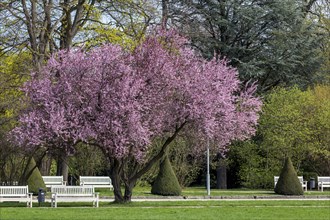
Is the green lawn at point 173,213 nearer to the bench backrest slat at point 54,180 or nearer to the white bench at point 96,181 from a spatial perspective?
the bench backrest slat at point 54,180

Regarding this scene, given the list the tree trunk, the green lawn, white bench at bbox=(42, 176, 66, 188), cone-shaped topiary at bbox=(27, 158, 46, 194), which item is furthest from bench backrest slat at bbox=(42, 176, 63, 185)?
the tree trunk

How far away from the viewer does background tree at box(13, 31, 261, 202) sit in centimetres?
2297

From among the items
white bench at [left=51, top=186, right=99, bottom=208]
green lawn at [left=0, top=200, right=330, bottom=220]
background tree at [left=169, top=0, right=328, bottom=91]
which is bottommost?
green lawn at [left=0, top=200, right=330, bottom=220]

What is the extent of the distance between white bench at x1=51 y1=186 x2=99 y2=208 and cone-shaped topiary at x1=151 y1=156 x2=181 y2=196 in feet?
19.0

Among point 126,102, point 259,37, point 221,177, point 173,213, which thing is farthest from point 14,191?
point 259,37

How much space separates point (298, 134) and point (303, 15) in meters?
8.86

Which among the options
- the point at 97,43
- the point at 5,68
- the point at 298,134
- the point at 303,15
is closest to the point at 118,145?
the point at 97,43

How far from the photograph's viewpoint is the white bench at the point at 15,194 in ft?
78.0

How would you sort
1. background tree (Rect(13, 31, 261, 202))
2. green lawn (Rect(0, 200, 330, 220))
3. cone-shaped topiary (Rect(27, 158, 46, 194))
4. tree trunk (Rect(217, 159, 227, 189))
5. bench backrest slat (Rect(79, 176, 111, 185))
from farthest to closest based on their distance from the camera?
tree trunk (Rect(217, 159, 227, 189)) < bench backrest slat (Rect(79, 176, 111, 185)) < cone-shaped topiary (Rect(27, 158, 46, 194)) < background tree (Rect(13, 31, 261, 202)) < green lawn (Rect(0, 200, 330, 220))

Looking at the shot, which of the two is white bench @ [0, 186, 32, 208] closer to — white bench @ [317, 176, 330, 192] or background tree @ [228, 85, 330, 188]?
white bench @ [317, 176, 330, 192]

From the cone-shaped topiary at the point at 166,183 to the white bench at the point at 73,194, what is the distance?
580 cm

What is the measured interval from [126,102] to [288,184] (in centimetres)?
1153

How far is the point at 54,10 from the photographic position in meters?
35.3

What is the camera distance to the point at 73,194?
23797 millimetres
